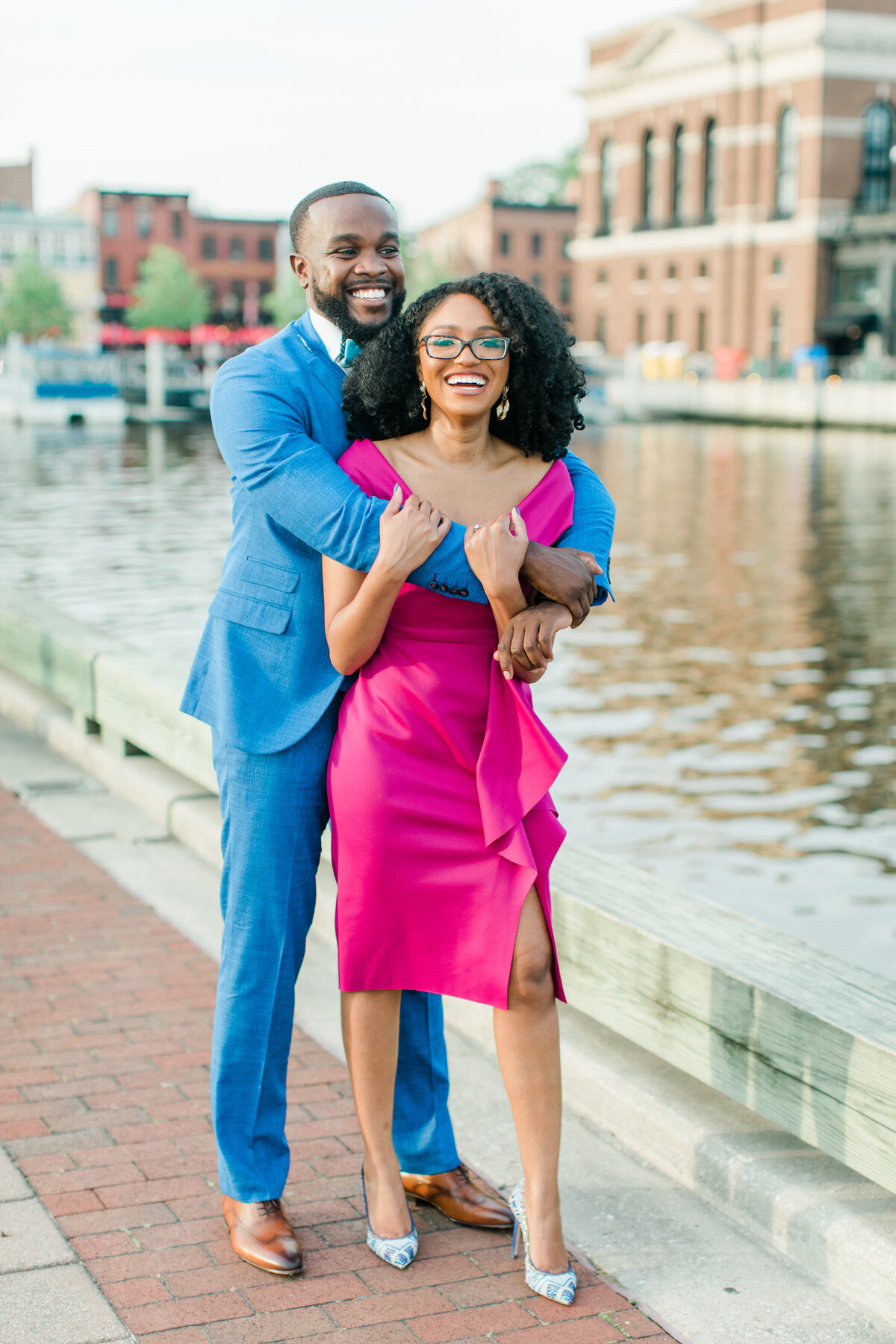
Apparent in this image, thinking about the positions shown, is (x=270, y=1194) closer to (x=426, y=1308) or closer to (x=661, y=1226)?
(x=426, y=1308)

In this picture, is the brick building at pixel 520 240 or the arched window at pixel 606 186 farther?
the brick building at pixel 520 240

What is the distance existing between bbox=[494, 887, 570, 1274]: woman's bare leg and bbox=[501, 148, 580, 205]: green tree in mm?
115024

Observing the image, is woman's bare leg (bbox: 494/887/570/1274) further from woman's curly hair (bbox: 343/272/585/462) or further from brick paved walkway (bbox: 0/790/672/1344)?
woman's curly hair (bbox: 343/272/585/462)

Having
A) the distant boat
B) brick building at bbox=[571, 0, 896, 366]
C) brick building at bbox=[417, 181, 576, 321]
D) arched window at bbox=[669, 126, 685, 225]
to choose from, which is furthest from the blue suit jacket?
brick building at bbox=[417, 181, 576, 321]

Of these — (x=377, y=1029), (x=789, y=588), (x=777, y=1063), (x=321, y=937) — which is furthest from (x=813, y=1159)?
(x=789, y=588)

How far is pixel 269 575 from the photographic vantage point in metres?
2.86

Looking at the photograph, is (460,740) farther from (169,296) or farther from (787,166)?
(169,296)

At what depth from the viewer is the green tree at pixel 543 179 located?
113 m

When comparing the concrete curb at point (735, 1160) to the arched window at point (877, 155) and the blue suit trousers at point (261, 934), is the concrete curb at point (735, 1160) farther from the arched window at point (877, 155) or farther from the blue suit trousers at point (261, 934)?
the arched window at point (877, 155)

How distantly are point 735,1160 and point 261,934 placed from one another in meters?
1.08

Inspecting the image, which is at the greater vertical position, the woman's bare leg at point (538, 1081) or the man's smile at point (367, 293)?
the man's smile at point (367, 293)

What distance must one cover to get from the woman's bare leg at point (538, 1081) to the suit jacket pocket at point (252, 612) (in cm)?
67

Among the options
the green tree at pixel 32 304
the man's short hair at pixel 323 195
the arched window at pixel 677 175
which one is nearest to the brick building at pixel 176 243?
the green tree at pixel 32 304


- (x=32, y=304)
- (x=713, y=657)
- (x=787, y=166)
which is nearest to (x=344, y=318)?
(x=713, y=657)
